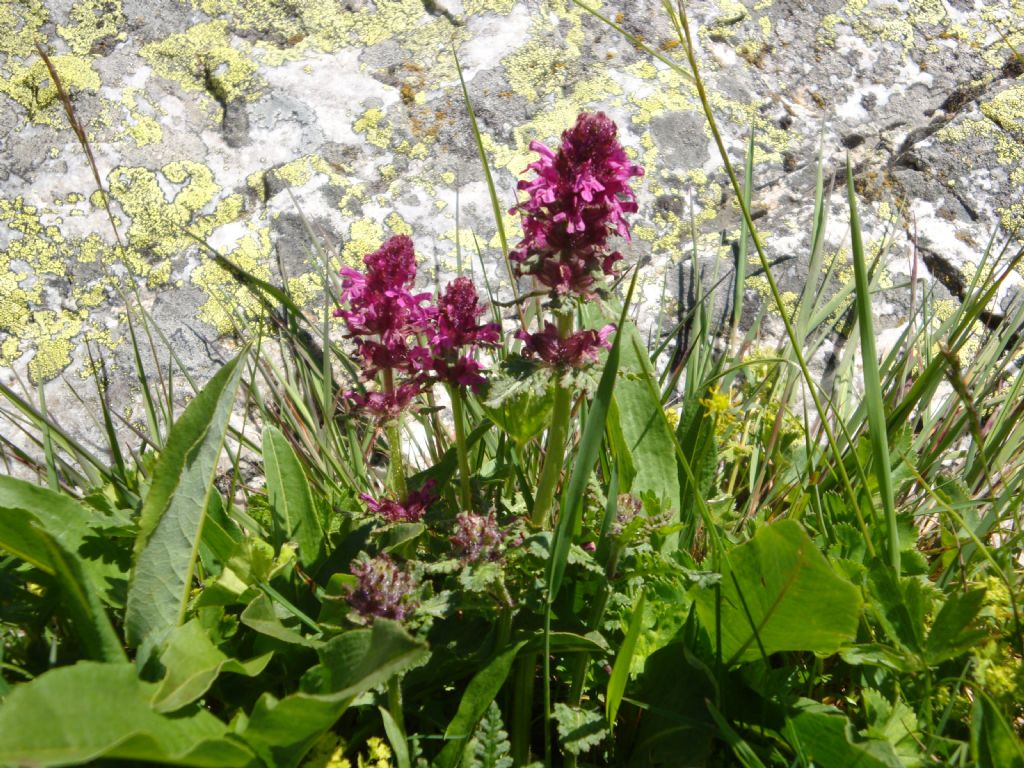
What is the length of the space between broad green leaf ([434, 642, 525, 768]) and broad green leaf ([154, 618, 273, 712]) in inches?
15.3

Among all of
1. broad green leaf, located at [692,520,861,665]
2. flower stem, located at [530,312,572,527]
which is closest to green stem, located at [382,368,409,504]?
flower stem, located at [530,312,572,527]

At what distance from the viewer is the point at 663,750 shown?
1.58 metres

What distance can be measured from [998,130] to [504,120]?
201 cm

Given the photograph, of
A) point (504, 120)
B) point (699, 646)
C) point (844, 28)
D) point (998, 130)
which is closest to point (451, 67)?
point (504, 120)

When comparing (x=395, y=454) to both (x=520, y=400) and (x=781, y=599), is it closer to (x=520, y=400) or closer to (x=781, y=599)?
(x=520, y=400)

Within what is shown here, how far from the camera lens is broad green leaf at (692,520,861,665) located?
1.42m

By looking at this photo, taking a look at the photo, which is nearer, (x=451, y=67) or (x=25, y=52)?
(x=25, y=52)

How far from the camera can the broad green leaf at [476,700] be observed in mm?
1544

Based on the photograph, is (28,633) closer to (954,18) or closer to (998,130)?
(998,130)

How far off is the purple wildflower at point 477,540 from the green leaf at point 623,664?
286 mm

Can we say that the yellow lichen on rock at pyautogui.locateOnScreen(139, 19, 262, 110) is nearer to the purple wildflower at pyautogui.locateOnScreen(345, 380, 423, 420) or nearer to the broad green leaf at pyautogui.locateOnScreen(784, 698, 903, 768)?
the purple wildflower at pyautogui.locateOnScreen(345, 380, 423, 420)

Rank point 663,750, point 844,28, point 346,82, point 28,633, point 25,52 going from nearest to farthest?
point 663,750, point 28,633, point 25,52, point 346,82, point 844,28

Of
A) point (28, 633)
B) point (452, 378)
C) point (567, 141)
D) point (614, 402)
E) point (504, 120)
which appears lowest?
point (28, 633)

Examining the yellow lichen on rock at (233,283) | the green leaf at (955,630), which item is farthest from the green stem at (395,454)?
the green leaf at (955,630)
